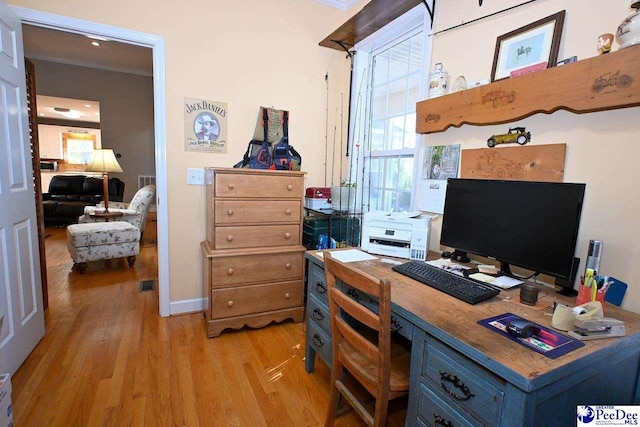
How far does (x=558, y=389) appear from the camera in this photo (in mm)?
848

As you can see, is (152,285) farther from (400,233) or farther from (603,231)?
(603,231)

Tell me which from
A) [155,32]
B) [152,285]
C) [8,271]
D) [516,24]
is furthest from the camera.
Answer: [152,285]

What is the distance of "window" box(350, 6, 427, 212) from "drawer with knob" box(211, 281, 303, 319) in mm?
968

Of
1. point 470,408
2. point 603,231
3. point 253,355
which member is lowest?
point 253,355

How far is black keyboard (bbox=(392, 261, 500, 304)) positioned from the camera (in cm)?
120

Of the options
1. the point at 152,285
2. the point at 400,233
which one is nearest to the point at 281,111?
the point at 400,233

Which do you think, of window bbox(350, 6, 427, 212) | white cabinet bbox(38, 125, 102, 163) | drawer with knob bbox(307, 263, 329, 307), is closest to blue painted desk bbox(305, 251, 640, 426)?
drawer with knob bbox(307, 263, 329, 307)

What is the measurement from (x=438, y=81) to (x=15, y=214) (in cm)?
257

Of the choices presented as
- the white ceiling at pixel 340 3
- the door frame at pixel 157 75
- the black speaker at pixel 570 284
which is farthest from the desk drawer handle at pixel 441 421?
the white ceiling at pixel 340 3

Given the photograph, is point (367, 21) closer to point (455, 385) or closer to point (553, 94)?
point (553, 94)

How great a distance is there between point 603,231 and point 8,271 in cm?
289

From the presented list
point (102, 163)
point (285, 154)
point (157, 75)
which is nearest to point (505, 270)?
point (285, 154)

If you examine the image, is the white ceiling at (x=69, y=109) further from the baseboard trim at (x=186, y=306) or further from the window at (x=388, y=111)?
the window at (x=388, y=111)

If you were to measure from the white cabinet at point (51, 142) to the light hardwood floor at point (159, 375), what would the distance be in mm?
8469
